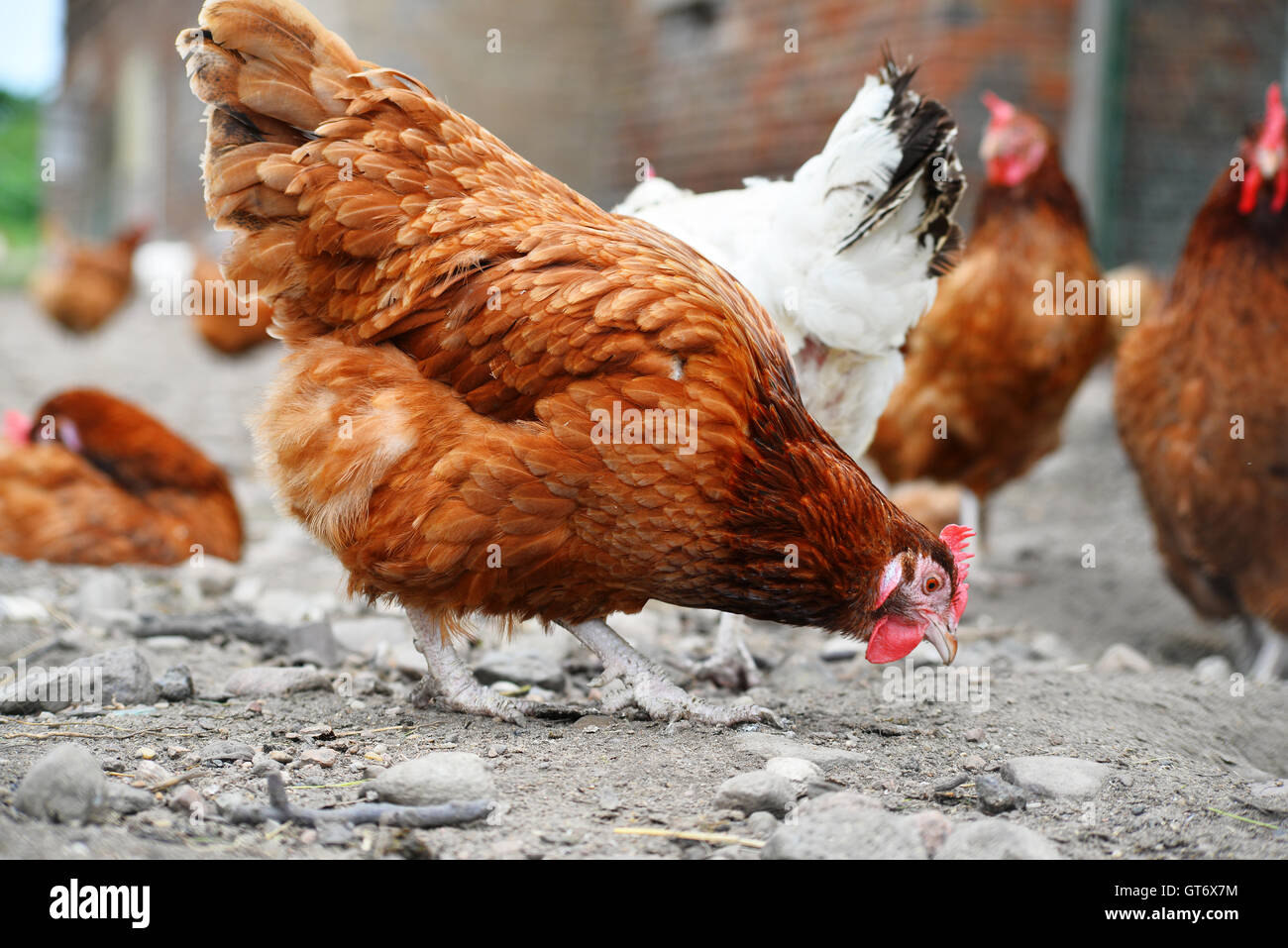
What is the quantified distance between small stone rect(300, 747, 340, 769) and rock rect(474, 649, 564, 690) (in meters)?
0.75

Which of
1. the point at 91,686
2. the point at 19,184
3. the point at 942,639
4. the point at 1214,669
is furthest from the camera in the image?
the point at 19,184

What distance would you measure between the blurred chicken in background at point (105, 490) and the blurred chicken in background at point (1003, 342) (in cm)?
296

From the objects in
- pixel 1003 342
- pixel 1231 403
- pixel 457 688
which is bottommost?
pixel 457 688

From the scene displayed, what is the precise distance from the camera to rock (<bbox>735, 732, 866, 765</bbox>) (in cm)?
252

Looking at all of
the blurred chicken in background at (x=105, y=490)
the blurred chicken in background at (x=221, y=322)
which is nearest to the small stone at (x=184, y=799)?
the blurred chicken in background at (x=105, y=490)

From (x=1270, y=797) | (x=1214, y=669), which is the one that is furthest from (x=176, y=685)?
(x=1214, y=669)

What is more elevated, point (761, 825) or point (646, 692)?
point (646, 692)

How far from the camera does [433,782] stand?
217 cm

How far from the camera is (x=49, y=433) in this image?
4641 mm

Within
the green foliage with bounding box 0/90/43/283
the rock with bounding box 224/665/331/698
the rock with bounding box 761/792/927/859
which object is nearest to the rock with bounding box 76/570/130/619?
the rock with bounding box 224/665/331/698

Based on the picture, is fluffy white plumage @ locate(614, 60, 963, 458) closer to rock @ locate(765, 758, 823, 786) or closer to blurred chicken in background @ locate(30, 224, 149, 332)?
rock @ locate(765, 758, 823, 786)

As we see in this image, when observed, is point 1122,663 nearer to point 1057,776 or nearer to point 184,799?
point 1057,776

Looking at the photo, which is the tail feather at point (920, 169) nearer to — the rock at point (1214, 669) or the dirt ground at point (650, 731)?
the dirt ground at point (650, 731)

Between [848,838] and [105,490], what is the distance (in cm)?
364
